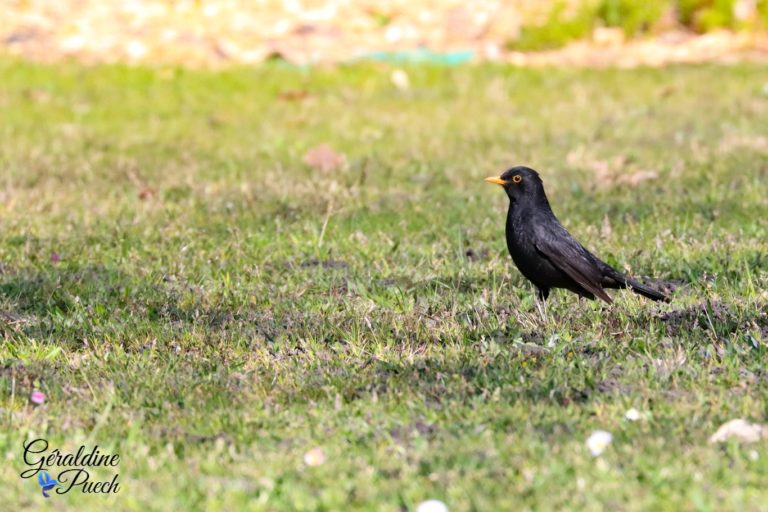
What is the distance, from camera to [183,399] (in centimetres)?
432

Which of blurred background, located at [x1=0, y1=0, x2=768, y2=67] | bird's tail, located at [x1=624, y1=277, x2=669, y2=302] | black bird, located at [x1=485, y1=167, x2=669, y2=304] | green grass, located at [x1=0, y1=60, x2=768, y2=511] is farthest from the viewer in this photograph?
blurred background, located at [x1=0, y1=0, x2=768, y2=67]

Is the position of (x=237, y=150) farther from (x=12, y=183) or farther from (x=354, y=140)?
(x=12, y=183)

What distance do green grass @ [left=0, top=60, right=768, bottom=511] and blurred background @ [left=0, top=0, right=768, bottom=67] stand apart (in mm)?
3292

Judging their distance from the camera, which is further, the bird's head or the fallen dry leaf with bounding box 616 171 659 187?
the fallen dry leaf with bounding box 616 171 659 187

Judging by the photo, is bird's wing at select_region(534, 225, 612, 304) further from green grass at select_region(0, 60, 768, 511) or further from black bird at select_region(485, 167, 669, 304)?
green grass at select_region(0, 60, 768, 511)

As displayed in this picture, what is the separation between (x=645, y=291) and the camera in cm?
525

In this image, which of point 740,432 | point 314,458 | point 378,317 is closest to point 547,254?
point 378,317

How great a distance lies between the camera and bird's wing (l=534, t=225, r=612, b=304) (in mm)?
5301

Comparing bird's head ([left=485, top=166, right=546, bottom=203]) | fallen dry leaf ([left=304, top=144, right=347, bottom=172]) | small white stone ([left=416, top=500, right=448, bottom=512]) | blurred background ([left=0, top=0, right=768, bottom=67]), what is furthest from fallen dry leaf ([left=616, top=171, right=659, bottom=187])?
blurred background ([left=0, top=0, right=768, bottom=67])

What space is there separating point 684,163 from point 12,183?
4605 mm

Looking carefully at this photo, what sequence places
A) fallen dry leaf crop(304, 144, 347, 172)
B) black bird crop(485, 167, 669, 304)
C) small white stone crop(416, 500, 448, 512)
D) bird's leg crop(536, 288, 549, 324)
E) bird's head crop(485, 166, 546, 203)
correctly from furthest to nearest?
fallen dry leaf crop(304, 144, 347, 172) → bird's head crop(485, 166, 546, 203) → black bird crop(485, 167, 669, 304) → bird's leg crop(536, 288, 549, 324) → small white stone crop(416, 500, 448, 512)

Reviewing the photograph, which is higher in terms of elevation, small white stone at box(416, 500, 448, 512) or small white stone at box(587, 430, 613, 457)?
small white stone at box(416, 500, 448, 512)

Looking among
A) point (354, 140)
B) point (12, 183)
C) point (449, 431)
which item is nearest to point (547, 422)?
point (449, 431)

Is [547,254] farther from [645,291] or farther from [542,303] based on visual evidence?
[645,291]
